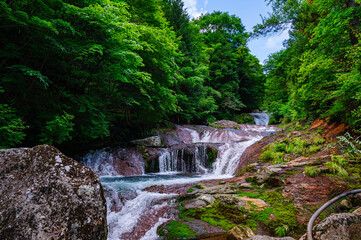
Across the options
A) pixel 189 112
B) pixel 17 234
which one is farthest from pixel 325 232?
pixel 189 112

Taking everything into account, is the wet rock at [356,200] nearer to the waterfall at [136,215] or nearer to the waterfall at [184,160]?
the waterfall at [136,215]

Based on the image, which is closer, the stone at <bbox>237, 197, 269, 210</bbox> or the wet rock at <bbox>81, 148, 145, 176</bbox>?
the stone at <bbox>237, 197, 269, 210</bbox>

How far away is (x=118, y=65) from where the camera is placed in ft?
23.9

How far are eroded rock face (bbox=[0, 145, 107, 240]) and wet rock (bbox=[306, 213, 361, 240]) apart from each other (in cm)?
253

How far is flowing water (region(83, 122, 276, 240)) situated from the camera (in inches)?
180

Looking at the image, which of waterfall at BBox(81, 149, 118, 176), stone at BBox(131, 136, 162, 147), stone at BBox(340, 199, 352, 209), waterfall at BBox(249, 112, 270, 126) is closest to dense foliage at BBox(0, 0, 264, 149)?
waterfall at BBox(81, 149, 118, 176)

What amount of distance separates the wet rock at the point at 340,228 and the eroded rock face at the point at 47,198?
2533 mm

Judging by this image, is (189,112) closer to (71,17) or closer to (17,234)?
(71,17)

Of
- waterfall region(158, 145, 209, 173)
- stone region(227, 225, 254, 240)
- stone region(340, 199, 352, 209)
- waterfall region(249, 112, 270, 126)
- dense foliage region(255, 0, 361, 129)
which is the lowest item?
stone region(227, 225, 254, 240)

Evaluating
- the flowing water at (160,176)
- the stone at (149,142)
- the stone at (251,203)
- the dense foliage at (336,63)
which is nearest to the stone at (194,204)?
the flowing water at (160,176)

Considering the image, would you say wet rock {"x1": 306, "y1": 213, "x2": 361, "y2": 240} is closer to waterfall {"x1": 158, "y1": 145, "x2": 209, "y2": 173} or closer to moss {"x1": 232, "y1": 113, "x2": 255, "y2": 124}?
waterfall {"x1": 158, "y1": 145, "x2": 209, "y2": 173}

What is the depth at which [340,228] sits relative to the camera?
2020mm

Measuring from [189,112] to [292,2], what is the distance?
12597 mm

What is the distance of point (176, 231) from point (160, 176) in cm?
642
